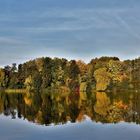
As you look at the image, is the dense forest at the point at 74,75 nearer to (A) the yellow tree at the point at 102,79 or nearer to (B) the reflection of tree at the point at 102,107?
(A) the yellow tree at the point at 102,79

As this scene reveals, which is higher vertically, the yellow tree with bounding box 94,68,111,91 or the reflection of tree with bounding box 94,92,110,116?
the yellow tree with bounding box 94,68,111,91

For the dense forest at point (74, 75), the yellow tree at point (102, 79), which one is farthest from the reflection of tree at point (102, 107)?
the dense forest at point (74, 75)

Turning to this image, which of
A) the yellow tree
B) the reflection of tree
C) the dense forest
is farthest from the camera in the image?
the dense forest

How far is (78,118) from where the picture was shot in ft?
93.7

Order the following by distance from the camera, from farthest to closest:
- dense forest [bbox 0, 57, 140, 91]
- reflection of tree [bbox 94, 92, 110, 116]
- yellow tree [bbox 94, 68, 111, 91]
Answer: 1. dense forest [bbox 0, 57, 140, 91]
2. yellow tree [bbox 94, 68, 111, 91]
3. reflection of tree [bbox 94, 92, 110, 116]

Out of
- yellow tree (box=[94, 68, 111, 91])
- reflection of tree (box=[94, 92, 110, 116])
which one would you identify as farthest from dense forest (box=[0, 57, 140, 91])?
reflection of tree (box=[94, 92, 110, 116])

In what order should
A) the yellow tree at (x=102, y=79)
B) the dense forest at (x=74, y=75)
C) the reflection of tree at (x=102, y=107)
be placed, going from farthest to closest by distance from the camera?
1. the dense forest at (x=74, y=75)
2. the yellow tree at (x=102, y=79)
3. the reflection of tree at (x=102, y=107)

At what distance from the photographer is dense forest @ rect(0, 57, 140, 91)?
86.6 meters

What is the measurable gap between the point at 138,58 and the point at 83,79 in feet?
43.8

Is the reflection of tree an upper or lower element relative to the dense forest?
lower

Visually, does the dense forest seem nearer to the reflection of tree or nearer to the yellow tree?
the yellow tree

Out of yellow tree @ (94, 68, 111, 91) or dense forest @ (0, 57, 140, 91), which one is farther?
dense forest @ (0, 57, 140, 91)

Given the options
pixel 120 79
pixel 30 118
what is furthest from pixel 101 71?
pixel 30 118

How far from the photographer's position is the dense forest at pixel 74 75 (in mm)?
86625
